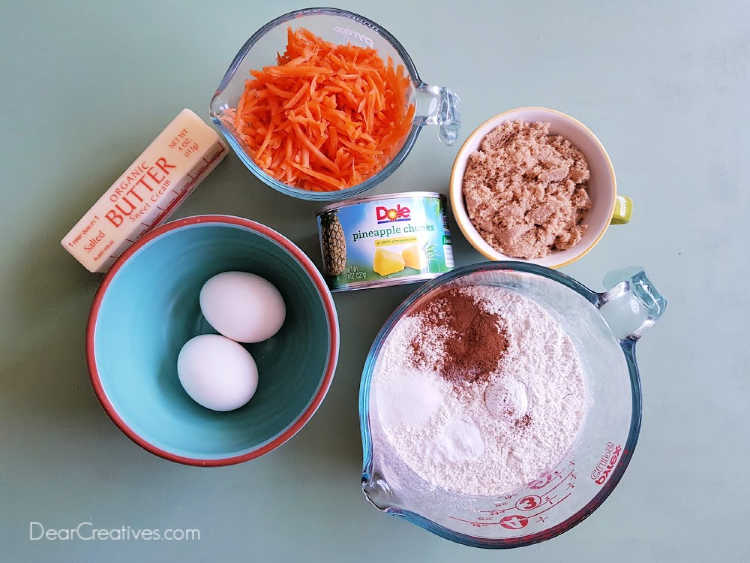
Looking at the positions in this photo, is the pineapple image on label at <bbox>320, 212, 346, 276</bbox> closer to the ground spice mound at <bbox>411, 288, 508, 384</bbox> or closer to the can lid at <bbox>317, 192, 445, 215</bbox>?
the can lid at <bbox>317, 192, 445, 215</bbox>

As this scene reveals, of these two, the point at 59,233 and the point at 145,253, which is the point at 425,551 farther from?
the point at 59,233

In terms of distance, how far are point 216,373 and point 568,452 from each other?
53 cm

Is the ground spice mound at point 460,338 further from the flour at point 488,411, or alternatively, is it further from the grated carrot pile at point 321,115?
the grated carrot pile at point 321,115

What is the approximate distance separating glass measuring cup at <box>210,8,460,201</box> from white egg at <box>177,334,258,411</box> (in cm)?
Result: 25

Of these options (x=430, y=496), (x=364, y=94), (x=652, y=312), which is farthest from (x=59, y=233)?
(x=652, y=312)

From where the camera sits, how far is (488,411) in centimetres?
81

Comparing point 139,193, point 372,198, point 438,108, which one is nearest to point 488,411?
point 372,198

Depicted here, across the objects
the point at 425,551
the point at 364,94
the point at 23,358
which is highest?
the point at 364,94

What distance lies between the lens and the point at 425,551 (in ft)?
3.05

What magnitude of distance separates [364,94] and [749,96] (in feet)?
2.37

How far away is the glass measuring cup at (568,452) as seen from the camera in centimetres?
74

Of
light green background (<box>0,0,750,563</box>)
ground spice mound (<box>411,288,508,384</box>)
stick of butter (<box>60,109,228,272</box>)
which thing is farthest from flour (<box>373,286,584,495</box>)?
stick of butter (<box>60,109,228,272</box>)

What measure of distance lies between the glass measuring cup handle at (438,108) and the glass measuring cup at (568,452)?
0.24m

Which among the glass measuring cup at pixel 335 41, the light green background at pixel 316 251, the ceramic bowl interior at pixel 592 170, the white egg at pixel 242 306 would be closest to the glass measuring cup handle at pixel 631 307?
the ceramic bowl interior at pixel 592 170
